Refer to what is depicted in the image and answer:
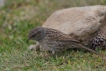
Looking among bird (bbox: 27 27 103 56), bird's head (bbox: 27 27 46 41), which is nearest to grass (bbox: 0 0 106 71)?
bird (bbox: 27 27 103 56)

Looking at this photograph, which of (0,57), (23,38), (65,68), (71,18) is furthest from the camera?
(23,38)

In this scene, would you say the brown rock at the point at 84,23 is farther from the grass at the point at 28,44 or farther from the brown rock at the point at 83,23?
the grass at the point at 28,44

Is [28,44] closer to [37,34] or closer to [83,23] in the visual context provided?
[37,34]

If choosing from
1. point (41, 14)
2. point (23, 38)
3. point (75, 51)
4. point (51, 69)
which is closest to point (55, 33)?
point (75, 51)

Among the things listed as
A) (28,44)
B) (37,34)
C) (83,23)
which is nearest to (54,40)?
(37,34)

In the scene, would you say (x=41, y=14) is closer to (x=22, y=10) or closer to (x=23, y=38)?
(x=22, y=10)

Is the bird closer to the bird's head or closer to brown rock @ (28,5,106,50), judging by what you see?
the bird's head

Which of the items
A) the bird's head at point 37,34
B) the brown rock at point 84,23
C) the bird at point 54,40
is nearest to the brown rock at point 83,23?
the brown rock at point 84,23
